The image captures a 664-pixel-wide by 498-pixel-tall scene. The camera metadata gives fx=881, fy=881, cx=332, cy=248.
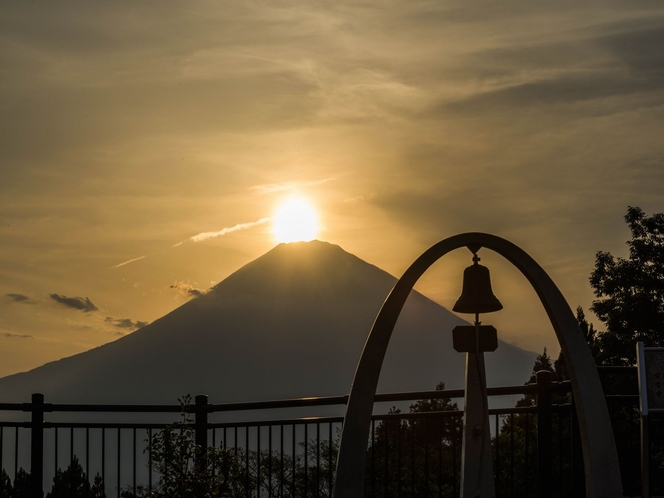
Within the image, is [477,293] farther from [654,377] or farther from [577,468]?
[577,468]

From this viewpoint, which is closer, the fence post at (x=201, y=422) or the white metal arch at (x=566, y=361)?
the white metal arch at (x=566, y=361)

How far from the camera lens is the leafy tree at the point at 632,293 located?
30.9 m

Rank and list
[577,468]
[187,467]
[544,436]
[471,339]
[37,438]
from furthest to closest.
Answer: [37,438] < [577,468] < [187,467] < [544,436] < [471,339]

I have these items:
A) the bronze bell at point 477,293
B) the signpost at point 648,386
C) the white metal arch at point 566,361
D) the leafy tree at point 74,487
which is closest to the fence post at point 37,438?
the leafy tree at point 74,487

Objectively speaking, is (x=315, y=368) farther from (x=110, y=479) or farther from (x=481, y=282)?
(x=481, y=282)

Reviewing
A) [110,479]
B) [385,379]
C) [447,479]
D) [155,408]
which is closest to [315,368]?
[385,379]

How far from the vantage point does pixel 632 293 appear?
32281 millimetres

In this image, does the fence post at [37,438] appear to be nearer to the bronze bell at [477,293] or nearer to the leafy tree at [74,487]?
the leafy tree at [74,487]

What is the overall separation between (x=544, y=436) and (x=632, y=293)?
26269 mm

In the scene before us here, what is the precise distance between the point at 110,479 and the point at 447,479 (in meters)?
127

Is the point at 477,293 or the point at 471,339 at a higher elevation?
the point at 477,293

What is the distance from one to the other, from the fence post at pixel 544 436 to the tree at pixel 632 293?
77.7ft

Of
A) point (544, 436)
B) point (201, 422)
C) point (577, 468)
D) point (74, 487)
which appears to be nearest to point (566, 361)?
point (544, 436)

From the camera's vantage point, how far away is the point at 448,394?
7914 millimetres
